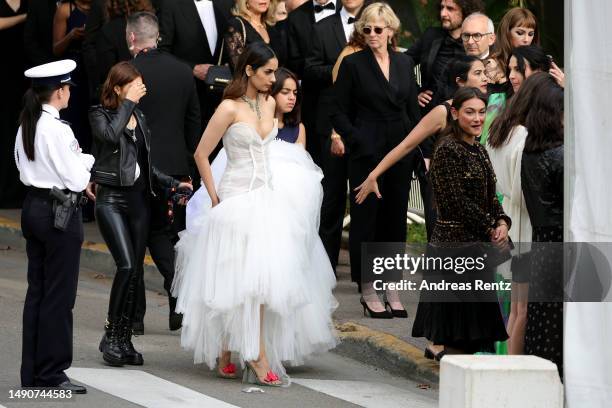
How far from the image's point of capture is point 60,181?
8.53m

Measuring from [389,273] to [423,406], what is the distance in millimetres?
2907

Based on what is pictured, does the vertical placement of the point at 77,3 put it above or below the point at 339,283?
above

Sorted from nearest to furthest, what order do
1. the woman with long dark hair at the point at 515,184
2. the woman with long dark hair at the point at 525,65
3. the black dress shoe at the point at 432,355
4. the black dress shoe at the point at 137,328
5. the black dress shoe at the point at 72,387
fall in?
the black dress shoe at the point at 72,387 → the woman with long dark hair at the point at 515,184 → the woman with long dark hair at the point at 525,65 → the black dress shoe at the point at 432,355 → the black dress shoe at the point at 137,328

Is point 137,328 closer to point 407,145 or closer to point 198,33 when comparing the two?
point 407,145

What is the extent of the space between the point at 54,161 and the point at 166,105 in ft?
10.3

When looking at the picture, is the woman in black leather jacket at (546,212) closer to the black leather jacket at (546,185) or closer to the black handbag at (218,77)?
the black leather jacket at (546,185)

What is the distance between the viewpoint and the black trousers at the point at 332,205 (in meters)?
12.7

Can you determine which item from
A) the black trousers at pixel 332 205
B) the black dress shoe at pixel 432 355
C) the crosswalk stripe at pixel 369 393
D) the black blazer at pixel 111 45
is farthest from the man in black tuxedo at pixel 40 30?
the crosswalk stripe at pixel 369 393

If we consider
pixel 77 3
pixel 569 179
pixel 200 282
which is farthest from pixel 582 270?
pixel 77 3

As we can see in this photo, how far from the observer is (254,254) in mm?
9344

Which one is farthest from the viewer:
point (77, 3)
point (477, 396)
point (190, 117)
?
point (77, 3)

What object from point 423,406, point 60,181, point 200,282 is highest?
point 60,181

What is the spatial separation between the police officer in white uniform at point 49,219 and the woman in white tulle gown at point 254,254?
1.01 meters

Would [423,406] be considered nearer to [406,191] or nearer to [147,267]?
[406,191]
